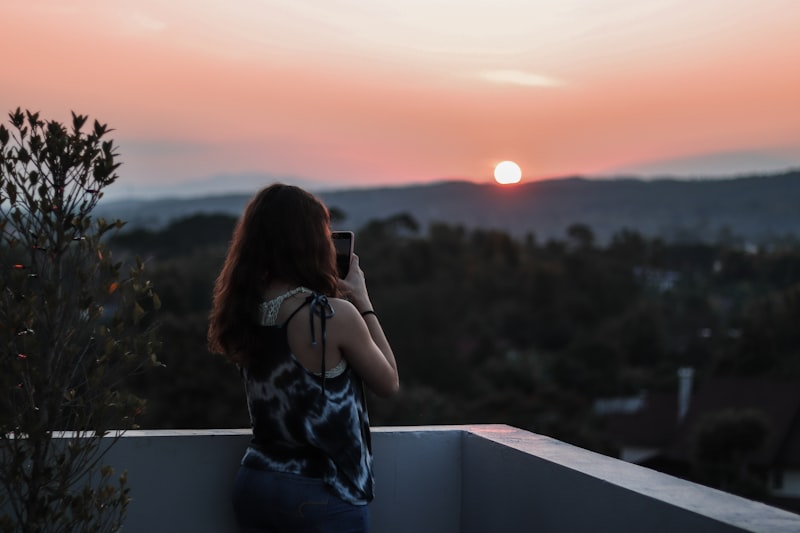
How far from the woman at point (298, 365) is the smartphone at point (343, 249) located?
0.13 meters

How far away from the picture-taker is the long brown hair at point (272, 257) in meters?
1.95

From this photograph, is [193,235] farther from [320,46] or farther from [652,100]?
[320,46]

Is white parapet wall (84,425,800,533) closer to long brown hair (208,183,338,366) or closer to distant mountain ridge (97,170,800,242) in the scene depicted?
long brown hair (208,183,338,366)

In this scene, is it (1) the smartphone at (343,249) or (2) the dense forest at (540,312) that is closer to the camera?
(1) the smartphone at (343,249)

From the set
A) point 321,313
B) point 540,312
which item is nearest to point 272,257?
point 321,313

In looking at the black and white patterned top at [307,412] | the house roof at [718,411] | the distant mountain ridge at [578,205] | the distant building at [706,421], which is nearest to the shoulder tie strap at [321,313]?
the black and white patterned top at [307,412]

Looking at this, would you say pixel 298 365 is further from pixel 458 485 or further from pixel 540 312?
pixel 540 312

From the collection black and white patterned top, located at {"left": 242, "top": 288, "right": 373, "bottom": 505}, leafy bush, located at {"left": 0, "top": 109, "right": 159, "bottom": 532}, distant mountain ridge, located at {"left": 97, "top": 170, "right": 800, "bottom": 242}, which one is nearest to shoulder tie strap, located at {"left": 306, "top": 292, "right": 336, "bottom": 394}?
black and white patterned top, located at {"left": 242, "top": 288, "right": 373, "bottom": 505}

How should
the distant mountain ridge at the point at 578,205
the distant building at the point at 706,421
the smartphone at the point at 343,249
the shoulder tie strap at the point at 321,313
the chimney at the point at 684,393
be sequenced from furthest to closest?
the distant mountain ridge at the point at 578,205
the chimney at the point at 684,393
the distant building at the point at 706,421
the smartphone at the point at 343,249
the shoulder tie strap at the point at 321,313

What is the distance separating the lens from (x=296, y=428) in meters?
1.95

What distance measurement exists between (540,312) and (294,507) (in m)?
37.3

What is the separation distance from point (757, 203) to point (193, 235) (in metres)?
21.9

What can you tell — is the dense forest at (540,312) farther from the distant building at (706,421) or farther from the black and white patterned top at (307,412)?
the black and white patterned top at (307,412)

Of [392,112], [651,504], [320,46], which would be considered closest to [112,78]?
[320,46]
